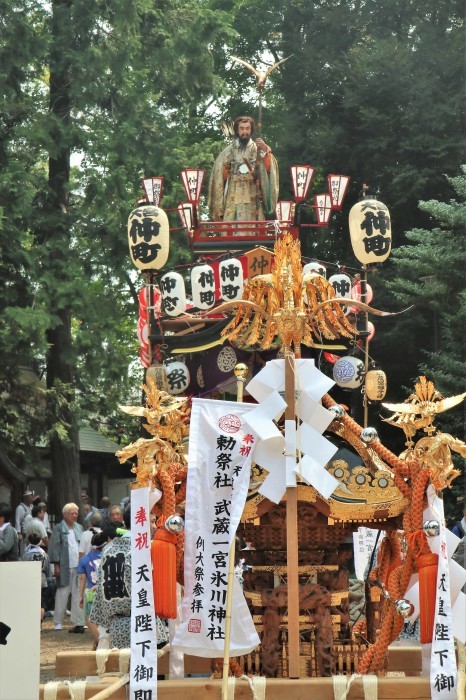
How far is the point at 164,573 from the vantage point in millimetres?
6172

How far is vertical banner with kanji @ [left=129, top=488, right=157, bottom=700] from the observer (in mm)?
5969

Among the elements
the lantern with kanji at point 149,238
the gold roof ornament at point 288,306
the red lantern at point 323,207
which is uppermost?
the red lantern at point 323,207

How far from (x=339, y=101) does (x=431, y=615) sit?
21.9 m

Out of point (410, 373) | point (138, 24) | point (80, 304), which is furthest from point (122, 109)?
point (410, 373)

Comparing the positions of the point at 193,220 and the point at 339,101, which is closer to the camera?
the point at 193,220

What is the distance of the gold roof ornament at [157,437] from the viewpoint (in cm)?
634

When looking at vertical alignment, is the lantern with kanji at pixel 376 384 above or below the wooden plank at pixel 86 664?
above

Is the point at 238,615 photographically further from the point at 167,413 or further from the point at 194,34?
the point at 194,34

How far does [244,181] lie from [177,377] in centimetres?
357

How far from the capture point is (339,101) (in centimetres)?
2675

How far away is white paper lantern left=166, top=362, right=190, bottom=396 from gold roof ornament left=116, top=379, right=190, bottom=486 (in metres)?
9.46

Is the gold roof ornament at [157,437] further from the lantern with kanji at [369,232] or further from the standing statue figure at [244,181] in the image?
the standing statue figure at [244,181]

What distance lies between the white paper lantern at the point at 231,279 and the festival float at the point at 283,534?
8.87m

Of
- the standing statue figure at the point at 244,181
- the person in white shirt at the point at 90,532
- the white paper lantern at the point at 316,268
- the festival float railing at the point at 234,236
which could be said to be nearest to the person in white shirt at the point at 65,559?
the person in white shirt at the point at 90,532
